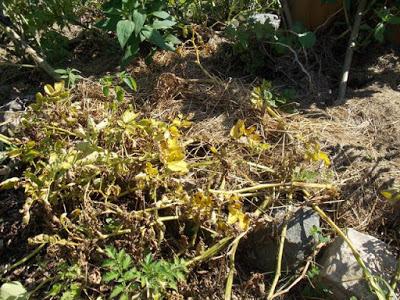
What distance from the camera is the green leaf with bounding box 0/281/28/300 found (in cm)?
205

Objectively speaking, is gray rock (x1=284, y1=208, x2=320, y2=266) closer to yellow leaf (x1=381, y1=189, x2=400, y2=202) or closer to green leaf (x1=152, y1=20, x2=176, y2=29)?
yellow leaf (x1=381, y1=189, x2=400, y2=202)

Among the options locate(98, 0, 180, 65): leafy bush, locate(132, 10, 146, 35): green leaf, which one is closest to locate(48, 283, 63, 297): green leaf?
locate(98, 0, 180, 65): leafy bush

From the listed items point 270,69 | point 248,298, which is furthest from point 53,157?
point 270,69

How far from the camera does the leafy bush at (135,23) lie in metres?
2.75

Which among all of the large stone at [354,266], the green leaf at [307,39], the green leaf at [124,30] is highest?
the green leaf at [124,30]

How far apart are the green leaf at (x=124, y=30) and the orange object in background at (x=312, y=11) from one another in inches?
48.2

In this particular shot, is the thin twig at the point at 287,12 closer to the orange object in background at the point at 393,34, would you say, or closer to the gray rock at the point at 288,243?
the orange object in background at the point at 393,34

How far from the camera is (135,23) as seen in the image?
2766 millimetres

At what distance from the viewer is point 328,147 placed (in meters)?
2.65

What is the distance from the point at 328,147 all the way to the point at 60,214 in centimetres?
143

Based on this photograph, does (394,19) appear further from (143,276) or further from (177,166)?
(143,276)

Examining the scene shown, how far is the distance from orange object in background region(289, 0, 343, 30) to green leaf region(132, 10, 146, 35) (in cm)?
115

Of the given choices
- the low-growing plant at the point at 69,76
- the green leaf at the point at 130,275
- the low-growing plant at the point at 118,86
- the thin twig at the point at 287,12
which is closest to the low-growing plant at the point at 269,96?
the thin twig at the point at 287,12

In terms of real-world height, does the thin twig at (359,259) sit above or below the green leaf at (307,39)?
below
